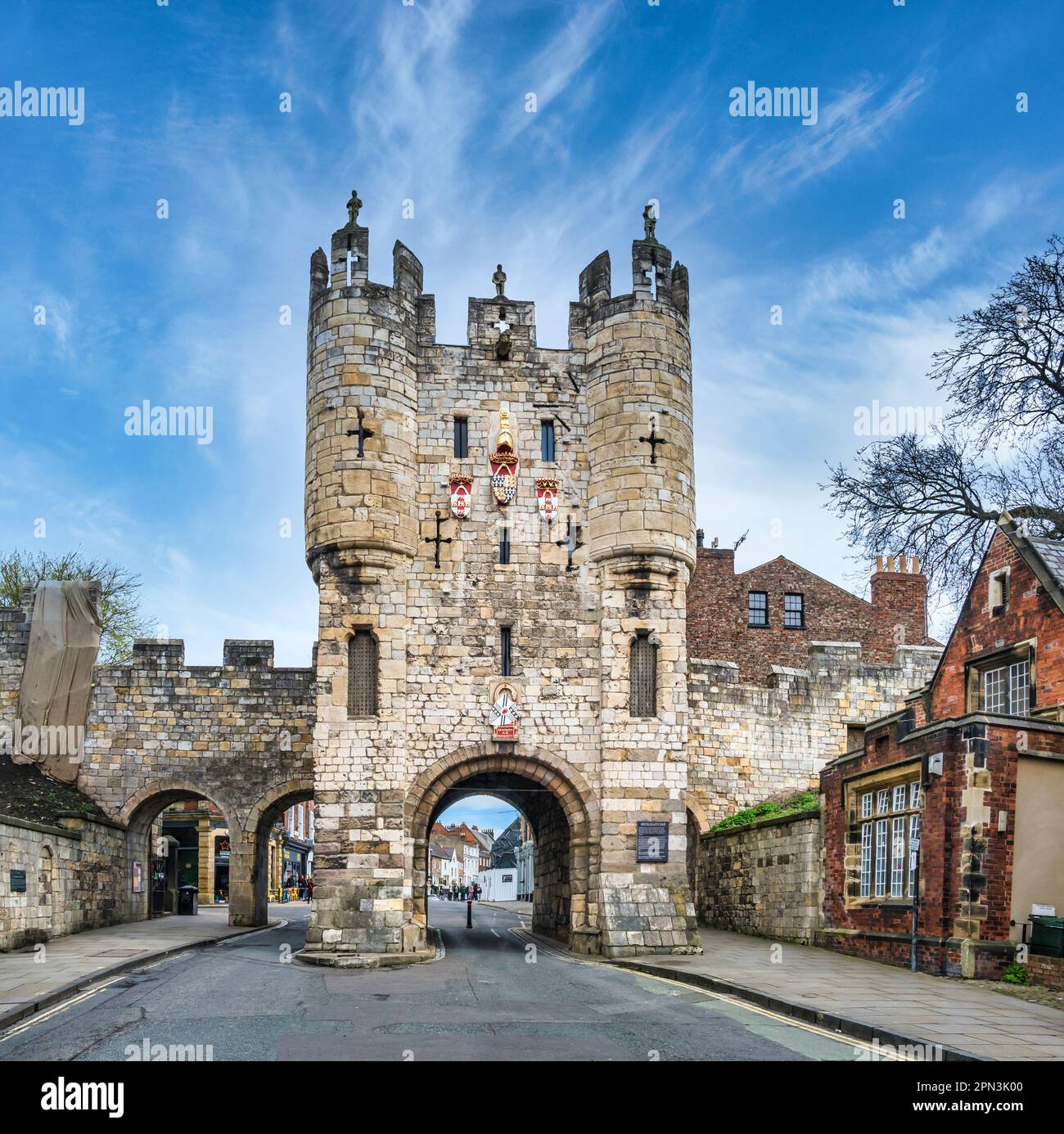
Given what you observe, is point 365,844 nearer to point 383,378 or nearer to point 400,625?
point 400,625

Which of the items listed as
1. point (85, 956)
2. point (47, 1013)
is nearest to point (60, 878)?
point (85, 956)

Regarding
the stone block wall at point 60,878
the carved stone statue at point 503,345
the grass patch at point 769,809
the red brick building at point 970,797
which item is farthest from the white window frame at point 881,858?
the stone block wall at point 60,878

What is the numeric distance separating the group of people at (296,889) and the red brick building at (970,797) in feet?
129

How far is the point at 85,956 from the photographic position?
1945 centimetres

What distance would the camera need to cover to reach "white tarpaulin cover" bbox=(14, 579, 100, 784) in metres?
30.0

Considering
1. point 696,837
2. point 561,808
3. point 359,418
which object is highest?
point 359,418

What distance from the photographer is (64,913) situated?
2452cm

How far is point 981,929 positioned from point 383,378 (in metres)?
14.1

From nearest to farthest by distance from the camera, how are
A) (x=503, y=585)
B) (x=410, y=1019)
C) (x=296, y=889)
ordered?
(x=410, y=1019) → (x=503, y=585) → (x=296, y=889)

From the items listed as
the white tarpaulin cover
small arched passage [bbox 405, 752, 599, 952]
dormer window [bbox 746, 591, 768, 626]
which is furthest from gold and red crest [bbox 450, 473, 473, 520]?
dormer window [bbox 746, 591, 768, 626]

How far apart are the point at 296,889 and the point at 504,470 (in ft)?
138

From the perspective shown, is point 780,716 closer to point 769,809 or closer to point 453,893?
point 769,809

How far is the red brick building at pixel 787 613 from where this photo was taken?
38.7 meters
